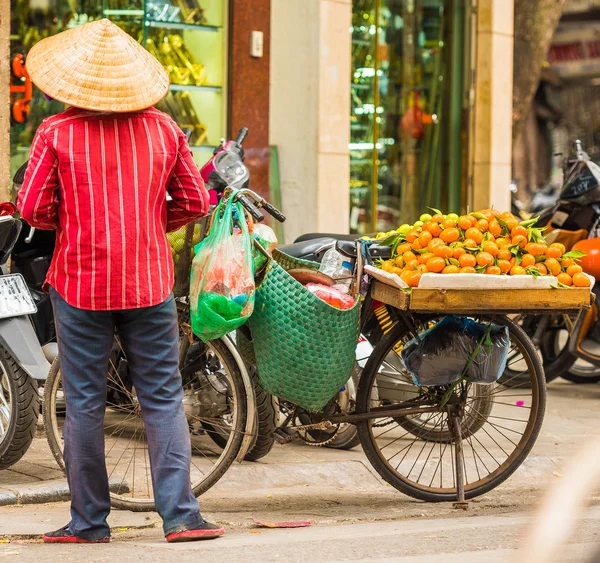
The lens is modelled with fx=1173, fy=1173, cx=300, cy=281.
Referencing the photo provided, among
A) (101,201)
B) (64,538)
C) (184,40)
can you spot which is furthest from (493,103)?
(64,538)

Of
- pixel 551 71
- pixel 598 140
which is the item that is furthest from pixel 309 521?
Answer: pixel 598 140

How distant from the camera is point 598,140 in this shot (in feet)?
75.0

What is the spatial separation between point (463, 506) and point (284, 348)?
1.13m

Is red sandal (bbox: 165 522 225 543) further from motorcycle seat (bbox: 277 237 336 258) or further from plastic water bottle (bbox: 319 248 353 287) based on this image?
motorcycle seat (bbox: 277 237 336 258)

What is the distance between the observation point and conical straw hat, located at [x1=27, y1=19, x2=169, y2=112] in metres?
4.18

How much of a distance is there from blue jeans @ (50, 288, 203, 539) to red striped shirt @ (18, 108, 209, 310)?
0.10m

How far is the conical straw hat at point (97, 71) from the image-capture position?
4184 mm

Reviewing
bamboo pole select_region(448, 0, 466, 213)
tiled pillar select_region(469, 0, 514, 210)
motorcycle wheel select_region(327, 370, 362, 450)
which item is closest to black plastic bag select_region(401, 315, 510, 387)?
motorcycle wheel select_region(327, 370, 362, 450)

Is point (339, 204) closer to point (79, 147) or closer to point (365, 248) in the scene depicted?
point (365, 248)

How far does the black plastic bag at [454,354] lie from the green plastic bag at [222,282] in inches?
32.7

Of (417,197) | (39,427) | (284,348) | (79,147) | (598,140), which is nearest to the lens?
(79,147)

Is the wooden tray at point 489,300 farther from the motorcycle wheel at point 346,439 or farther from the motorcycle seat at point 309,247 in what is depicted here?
the motorcycle wheel at point 346,439

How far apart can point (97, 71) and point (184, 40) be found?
538 cm

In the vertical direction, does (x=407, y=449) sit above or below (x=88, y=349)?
below
